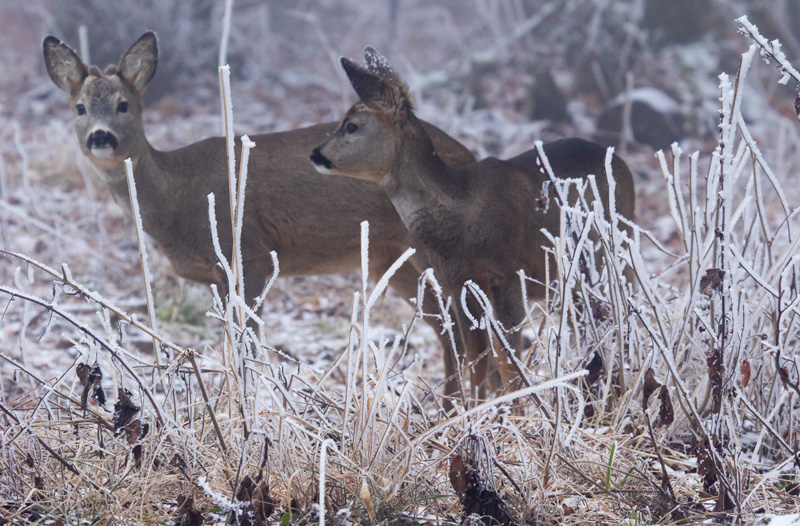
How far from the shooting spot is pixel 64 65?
4.86 meters

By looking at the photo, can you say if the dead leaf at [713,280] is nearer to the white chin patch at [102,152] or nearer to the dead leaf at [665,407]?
the dead leaf at [665,407]

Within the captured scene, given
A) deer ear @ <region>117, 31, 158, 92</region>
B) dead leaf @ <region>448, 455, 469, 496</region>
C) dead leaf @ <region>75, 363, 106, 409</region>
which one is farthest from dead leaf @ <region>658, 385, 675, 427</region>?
deer ear @ <region>117, 31, 158, 92</region>

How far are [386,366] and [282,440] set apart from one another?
383 millimetres

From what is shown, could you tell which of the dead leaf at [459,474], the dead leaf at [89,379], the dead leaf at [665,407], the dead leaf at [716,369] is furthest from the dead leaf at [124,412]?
the dead leaf at [716,369]

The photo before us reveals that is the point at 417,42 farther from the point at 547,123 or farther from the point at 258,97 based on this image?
the point at 547,123

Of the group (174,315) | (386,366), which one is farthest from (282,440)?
(174,315)

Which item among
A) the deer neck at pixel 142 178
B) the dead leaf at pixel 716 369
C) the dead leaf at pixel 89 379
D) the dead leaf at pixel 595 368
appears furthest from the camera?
the deer neck at pixel 142 178

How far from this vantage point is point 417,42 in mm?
23328

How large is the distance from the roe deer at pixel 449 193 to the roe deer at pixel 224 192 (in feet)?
2.29

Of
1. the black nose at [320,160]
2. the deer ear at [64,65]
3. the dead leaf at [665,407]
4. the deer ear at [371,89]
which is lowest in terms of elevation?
the dead leaf at [665,407]

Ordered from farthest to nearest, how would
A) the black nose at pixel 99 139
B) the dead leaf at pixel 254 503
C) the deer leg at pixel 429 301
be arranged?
the deer leg at pixel 429 301 < the black nose at pixel 99 139 < the dead leaf at pixel 254 503

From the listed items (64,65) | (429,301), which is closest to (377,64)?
(429,301)

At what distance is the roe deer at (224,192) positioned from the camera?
190 inches

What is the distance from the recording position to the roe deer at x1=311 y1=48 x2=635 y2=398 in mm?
3988
